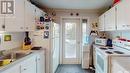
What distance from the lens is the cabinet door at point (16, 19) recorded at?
8.46 feet

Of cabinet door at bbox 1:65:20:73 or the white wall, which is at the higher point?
the white wall

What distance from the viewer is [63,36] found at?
21.3 feet

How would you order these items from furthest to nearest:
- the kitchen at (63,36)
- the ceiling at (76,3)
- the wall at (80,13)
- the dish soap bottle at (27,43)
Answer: the wall at (80,13), the ceiling at (76,3), the dish soap bottle at (27,43), the kitchen at (63,36)

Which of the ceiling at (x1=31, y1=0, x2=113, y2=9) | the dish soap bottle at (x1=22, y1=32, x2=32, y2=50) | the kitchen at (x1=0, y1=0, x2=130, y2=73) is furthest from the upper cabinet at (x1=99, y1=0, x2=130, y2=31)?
the dish soap bottle at (x1=22, y1=32, x2=32, y2=50)

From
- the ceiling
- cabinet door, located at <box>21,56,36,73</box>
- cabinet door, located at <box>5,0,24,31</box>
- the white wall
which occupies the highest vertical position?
the ceiling

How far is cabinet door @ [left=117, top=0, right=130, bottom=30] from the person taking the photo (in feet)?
9.29

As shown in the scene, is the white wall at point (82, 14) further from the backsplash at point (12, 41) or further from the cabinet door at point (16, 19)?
the cabinet door at point (16, 19)

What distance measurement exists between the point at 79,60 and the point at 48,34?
8.98ft

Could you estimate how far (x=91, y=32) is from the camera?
20.1 feet

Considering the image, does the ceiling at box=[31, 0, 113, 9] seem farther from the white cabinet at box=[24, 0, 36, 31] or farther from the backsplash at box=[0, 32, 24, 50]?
the backsplash at box=[0, 32, 24, 50]

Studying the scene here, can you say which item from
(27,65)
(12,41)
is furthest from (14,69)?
(12,41)

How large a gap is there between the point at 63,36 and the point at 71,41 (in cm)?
41

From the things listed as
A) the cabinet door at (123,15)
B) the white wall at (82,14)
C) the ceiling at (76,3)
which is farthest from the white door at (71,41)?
the cabinet door at (123,15)

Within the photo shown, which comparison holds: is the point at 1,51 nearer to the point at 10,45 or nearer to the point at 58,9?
the point at 10,45
